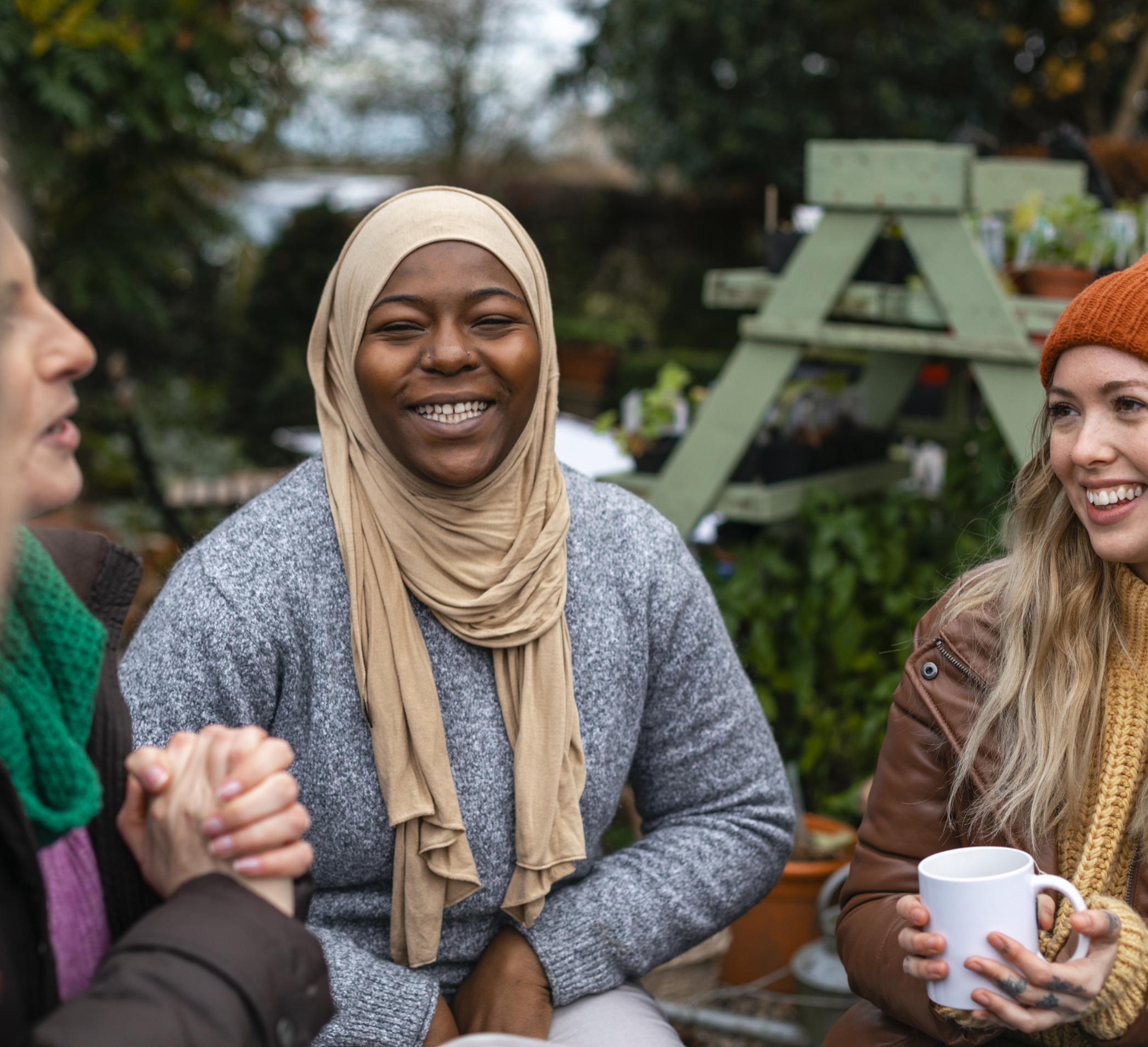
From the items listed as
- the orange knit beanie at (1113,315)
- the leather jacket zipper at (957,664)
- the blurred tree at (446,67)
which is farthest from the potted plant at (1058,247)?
the blurred tree at (446,67)

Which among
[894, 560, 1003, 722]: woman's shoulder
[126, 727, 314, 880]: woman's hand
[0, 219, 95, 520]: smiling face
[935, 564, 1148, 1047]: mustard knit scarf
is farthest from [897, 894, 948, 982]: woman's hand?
[0, 219, 95, 520]: smiling face

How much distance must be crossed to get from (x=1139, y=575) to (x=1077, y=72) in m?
10.8

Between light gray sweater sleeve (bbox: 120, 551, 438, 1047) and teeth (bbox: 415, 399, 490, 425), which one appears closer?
light gray sweater sleeve (bbox: 120, 551, 438, 1047)

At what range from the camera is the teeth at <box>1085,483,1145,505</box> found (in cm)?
171

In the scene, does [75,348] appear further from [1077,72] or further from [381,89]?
[381,89]

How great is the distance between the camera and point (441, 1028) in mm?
1789

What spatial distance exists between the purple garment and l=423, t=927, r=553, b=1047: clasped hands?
0.61 meters

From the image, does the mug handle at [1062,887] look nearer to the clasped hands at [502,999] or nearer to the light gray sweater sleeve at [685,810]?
the light gray sweater sleeve at [685,810]

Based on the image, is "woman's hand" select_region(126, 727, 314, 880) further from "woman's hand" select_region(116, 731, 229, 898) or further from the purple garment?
the purple garment

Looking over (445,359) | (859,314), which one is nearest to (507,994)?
(445,359)

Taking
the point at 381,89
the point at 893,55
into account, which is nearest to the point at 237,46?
the point at 893,55

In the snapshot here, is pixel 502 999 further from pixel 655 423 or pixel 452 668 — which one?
pixel 655 423

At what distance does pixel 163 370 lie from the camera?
10906 millimetres

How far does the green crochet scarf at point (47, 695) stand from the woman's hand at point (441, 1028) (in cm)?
75
